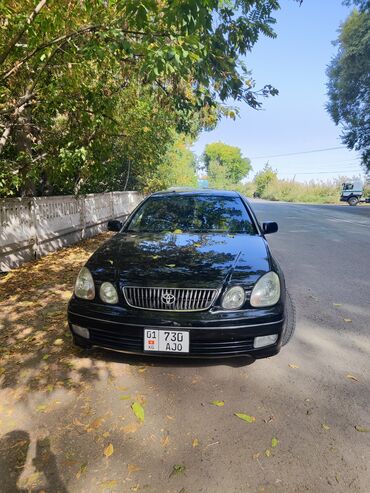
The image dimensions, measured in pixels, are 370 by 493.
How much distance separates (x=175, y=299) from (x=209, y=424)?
2.85 ft

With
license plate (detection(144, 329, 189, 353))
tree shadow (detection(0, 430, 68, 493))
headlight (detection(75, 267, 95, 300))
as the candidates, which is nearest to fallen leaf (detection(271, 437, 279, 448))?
license plate (detection(144, 329, 189, 353))

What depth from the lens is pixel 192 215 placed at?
4.22 metres

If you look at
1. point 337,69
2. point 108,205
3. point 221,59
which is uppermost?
point 337,69

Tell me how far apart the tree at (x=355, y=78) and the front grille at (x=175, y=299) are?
25.7 m

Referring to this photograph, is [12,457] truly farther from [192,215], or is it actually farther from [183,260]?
[192,215]

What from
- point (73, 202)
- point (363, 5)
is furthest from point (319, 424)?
point (363, 5)

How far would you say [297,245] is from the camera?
8.79 m

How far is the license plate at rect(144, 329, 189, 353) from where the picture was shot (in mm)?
2578

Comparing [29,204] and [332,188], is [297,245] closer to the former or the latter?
[29,204]

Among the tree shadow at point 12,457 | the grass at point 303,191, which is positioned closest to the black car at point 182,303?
the tree shadow at point 12,457

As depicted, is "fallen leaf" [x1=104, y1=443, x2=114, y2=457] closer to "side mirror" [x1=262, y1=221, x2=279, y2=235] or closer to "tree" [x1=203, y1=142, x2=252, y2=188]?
"side mirror" [x1=262, y1=221, x2=279, y2=235]

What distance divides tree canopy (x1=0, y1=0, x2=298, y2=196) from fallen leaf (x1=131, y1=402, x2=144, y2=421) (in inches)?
119

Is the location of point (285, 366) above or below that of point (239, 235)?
below

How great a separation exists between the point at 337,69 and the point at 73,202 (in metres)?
26.3
